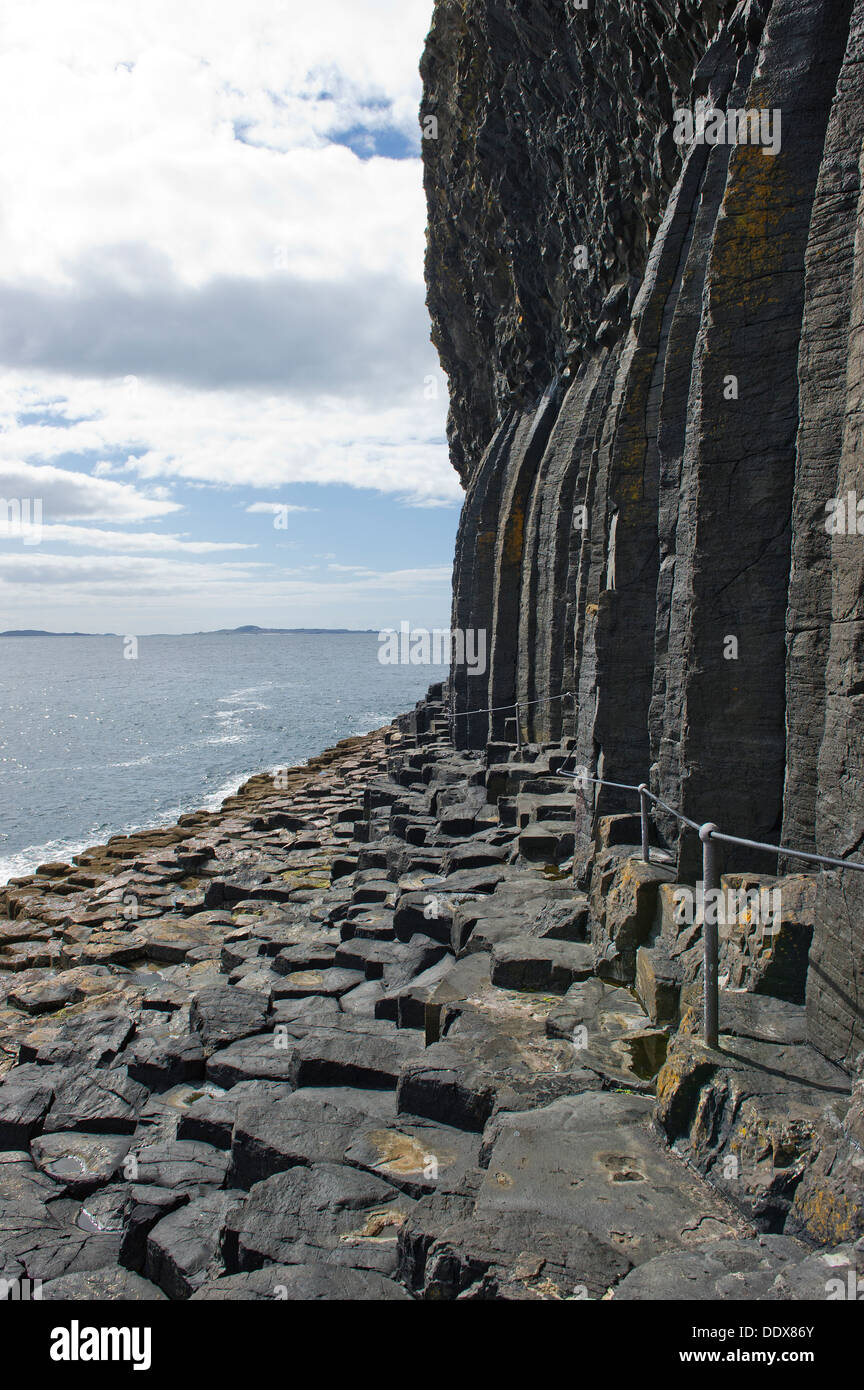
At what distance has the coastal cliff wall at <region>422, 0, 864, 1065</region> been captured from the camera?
5039 mm

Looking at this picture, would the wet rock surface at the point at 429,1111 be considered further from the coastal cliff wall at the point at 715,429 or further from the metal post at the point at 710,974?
the coastal cliff wall at the point at 715,429

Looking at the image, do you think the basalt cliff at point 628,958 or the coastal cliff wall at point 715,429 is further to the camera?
the coastal cliff wall at point 715,429

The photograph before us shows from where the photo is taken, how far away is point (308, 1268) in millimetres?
4137

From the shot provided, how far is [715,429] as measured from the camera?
20.6 ft

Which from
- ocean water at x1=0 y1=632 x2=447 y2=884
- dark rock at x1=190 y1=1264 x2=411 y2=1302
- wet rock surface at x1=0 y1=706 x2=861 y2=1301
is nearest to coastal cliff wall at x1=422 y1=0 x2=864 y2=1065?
wet rock surface at x1=0 y1=706 x2=861 y2=1301

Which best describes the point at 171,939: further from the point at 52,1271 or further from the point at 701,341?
the point at 701,341

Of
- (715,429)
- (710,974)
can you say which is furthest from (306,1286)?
(715,429)

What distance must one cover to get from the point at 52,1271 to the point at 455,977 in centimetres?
321

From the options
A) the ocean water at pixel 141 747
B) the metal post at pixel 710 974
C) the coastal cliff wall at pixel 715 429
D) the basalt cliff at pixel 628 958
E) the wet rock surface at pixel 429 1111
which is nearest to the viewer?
the wet rock surface at pixel 429 1111

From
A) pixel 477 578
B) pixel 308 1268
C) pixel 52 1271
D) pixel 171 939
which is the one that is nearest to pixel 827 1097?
pixel 308 1268

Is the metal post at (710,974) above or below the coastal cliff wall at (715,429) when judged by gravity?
below

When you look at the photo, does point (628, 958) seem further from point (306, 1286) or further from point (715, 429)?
point (715, 429)

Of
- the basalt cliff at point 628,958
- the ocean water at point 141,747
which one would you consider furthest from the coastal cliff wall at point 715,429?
the ocean water at point 141,747

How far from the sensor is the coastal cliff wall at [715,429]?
16.5 ft
